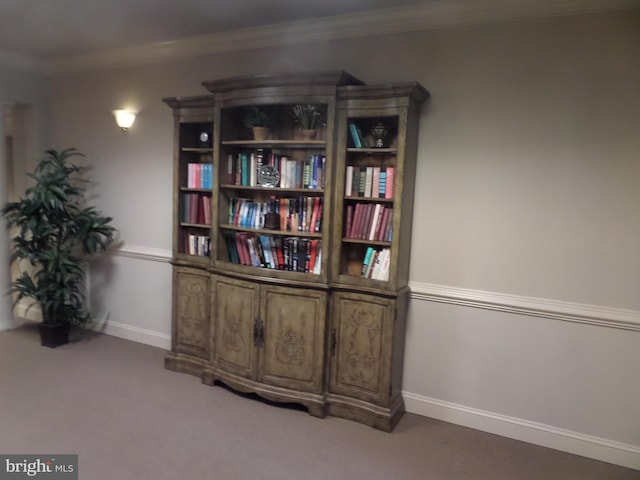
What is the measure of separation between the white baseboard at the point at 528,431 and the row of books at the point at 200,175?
7.02 ft

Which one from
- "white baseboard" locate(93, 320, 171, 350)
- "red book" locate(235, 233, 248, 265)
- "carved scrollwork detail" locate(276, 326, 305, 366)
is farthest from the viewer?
"white baseboard" locate(93, 320, 171, 350)

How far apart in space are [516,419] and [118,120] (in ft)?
12.7

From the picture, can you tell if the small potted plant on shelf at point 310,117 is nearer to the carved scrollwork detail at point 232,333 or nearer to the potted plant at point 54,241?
the carved scrollwork detail at point 232,333

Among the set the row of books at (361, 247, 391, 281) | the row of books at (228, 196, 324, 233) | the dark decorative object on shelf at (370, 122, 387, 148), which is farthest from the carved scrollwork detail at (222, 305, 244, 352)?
the dark decorative object on shelf at (370, 122, 387, 148)

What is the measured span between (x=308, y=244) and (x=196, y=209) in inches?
42.1

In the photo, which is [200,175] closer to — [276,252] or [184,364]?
[276,252]

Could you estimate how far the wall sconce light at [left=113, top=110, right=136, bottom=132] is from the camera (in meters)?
3.98

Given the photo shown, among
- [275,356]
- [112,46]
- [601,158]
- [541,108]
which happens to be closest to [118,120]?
[112,46]

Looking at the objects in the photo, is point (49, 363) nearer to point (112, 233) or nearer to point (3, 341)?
point (3, 341)

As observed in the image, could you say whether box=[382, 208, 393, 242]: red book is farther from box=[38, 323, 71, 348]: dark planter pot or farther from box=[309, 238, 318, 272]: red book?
box=[38, 323, 71, 348]: dark planter pot

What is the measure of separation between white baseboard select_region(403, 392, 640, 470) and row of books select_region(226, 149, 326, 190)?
1.61 m

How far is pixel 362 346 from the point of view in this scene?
2.94 m

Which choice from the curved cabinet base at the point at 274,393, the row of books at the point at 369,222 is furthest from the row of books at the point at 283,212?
the curved cabinet base at the point at 274,393

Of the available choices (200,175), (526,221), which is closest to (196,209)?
(200,175)
